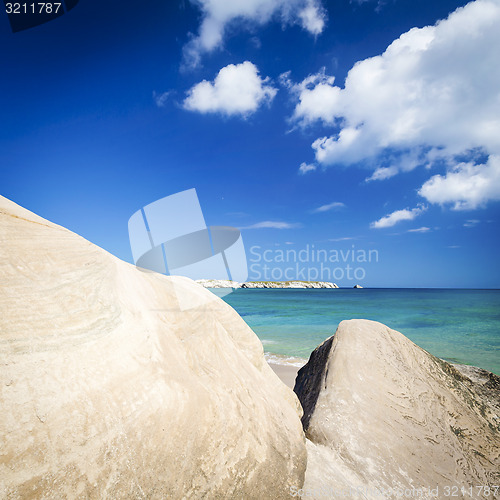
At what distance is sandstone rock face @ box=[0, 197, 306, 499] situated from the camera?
0.88 meters

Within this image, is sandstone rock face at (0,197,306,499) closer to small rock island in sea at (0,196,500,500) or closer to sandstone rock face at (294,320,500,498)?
small rock island in sea at (0,196,500,500)

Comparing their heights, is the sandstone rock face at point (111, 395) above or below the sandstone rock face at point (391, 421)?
above

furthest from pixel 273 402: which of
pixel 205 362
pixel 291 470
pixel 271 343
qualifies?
pixel 271 343

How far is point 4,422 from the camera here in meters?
0.82

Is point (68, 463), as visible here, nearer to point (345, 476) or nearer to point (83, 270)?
point (83, 270)

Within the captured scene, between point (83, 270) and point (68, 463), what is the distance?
75 cm

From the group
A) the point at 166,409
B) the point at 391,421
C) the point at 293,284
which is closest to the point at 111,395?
the point at 166,409

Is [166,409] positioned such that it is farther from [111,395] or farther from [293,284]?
[293,284]

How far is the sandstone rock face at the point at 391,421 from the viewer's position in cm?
190

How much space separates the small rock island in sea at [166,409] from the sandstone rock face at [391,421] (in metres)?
0.01

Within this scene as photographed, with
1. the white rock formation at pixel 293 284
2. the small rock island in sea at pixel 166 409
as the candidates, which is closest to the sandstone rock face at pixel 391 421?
the small rock island in sea at pixel 166 409

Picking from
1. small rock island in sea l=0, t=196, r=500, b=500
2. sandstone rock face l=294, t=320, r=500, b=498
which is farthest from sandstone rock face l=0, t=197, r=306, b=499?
sandstone rock face l=294, t=320, r=500, b=498

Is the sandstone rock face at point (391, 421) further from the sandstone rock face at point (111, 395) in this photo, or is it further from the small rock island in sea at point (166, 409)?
the sandstone rock face at point (111, 395)

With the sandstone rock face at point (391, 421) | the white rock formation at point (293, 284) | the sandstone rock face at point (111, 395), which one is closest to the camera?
the sandstone rock face at point (111, 395)
